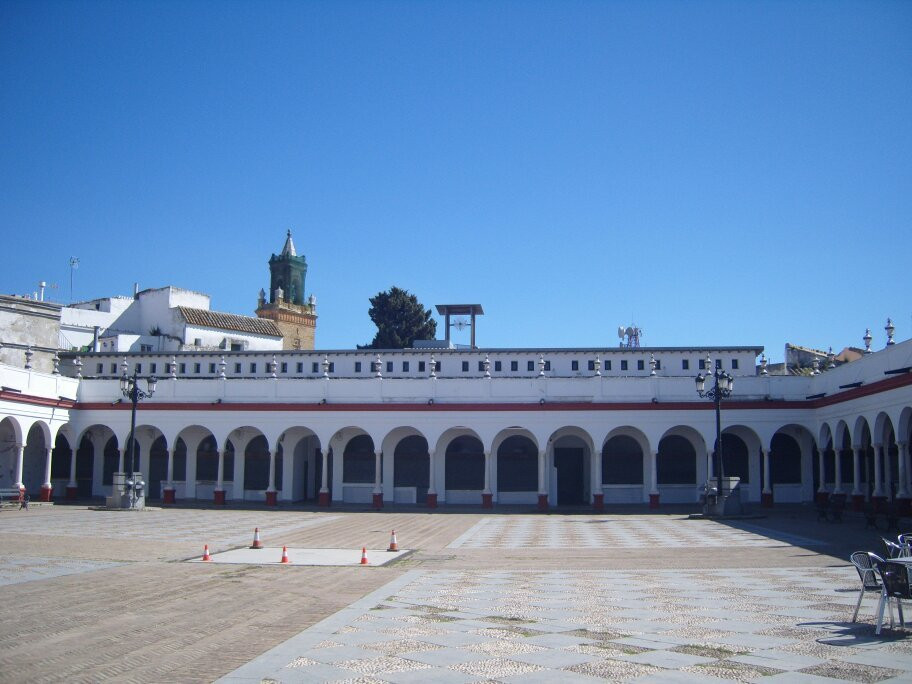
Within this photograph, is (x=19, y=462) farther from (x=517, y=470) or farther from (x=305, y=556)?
(x=305, y=556)

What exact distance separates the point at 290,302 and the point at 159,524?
→ 55.3 m

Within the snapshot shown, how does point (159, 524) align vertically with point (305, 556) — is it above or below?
below

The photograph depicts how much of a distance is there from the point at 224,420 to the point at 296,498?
5.89m

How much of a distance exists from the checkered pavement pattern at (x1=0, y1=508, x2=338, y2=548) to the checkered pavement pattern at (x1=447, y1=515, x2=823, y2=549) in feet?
23.3

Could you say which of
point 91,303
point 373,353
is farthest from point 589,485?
point 91,303

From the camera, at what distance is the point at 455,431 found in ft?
143

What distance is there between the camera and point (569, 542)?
24.6 m

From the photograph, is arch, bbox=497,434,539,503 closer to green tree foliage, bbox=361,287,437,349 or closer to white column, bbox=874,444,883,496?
white column, bbox=874,444,883,496

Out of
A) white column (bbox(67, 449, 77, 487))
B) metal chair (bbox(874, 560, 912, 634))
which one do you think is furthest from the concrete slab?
white column (bbox(67, 449, 77, 487))

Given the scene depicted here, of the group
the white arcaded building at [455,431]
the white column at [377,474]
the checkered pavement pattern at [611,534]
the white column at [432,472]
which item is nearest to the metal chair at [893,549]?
the checkered pavement pattern at [611,534]

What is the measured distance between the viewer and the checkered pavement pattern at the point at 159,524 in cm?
2600

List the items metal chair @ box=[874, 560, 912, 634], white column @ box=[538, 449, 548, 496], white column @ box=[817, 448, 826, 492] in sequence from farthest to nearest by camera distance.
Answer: white column @ box=[538, 449, 548, 496], white column @ box=[817, 448, 826, 492], metal chair @ box=[874, 560, 912, 634]

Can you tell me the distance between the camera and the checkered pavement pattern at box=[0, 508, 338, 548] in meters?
26.0

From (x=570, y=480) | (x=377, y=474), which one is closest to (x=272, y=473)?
(x=377, y=474)
